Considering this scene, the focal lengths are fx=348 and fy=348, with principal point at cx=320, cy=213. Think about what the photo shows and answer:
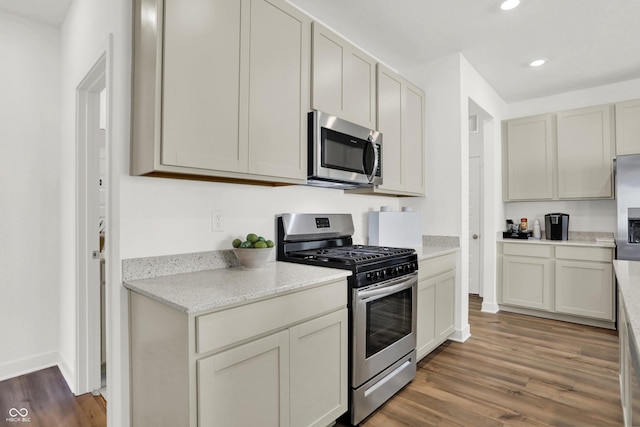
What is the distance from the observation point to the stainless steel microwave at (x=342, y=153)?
217 centimetres

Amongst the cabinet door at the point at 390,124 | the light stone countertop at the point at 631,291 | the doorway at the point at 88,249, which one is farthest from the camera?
the cabinet door at the point at 390,124

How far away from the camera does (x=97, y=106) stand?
93.7 inches

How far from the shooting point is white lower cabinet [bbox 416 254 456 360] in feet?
8.68

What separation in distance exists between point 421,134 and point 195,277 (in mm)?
2555

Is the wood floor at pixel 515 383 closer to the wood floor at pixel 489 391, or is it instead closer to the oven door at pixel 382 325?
the wood floor at pixel 489 391

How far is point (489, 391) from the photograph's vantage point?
92.0 inches

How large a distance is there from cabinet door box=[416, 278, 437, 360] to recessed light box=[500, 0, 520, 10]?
2.09 metres

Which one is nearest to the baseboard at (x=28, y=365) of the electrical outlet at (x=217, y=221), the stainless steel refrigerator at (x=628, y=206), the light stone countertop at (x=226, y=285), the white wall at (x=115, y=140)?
the white wall at (x=115, y=140)

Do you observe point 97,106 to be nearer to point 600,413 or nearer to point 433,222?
point 433,222

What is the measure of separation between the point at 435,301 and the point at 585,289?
6.74 ft

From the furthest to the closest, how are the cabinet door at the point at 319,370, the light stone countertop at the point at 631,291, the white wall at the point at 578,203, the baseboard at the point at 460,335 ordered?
the white wall at the point at 578,203
the baseboard at the point at 460,335
the cabinet door at the point at 319,370
the light stone countertop at the point at 631,291

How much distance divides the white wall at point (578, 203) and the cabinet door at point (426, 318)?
2.24 meters

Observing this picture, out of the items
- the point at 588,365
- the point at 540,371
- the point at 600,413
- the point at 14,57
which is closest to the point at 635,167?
the point at 588,365

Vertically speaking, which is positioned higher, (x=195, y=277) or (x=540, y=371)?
(x=195, y=277)
